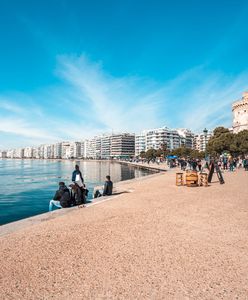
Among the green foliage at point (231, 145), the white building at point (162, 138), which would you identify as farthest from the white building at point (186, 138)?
the green foliage at point (231, 145)

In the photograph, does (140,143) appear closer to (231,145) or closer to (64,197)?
(231,145)

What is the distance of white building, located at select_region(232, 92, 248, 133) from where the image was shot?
8200 centimetres

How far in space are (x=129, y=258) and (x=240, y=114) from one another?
299ft

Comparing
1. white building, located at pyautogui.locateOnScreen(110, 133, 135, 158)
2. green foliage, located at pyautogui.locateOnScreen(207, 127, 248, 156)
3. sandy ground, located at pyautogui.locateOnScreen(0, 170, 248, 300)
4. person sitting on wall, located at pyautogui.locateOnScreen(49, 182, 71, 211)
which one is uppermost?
white building, located at pyautogui.locateOnScreen(110, 133, 135, 158)

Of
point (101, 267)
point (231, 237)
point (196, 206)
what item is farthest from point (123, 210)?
point (101, 267)

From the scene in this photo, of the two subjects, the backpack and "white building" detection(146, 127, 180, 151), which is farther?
"white building" detection(146, 127, 180, 151)

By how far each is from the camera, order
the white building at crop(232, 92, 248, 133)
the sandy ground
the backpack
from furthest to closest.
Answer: the white building at crop(232, 92, 248, 133) < the backpack < the sandy ground

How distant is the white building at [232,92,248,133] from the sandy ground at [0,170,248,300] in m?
84.3

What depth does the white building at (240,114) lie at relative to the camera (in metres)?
82.0

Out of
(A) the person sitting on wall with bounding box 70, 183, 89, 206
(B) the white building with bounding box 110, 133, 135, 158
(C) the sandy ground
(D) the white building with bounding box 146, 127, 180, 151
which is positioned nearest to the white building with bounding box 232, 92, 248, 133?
(D) the white building with bounding box 146, 127, 180, 151

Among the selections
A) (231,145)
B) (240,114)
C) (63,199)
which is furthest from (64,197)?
(240,114)

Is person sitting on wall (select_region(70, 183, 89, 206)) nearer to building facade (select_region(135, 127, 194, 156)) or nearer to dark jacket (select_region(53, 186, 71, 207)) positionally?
dark jacket (select_region(53, 186, 71, 207))

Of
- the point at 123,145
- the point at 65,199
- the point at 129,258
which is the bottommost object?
the point at 129,258

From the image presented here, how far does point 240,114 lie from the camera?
84.3 meters
